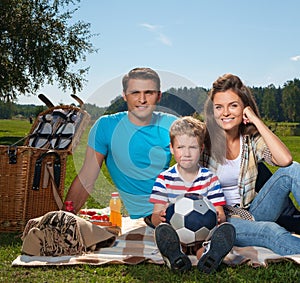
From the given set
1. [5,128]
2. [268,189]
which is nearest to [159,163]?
[268,189]

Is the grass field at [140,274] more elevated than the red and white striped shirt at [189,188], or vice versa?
the red and white striped shirt at [189,188]

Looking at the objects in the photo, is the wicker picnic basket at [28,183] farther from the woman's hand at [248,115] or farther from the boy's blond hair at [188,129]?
the woman's hand at [248,115]

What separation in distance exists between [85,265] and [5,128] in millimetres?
26628

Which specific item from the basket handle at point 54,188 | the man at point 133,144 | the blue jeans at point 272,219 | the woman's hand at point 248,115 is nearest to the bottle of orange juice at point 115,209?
the man at point 133,144

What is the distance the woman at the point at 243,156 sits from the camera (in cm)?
367

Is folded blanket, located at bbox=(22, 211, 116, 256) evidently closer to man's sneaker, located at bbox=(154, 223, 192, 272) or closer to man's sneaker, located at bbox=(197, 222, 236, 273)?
man's sneaker, located at bbox=(154, 223, 192, 272)

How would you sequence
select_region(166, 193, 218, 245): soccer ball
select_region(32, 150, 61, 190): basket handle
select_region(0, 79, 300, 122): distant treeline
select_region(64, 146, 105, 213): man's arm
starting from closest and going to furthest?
select_region(166, 193, 218, 245): soccer ball
select_region(0, 79, 300, 122): distant treeline
select_region(64, 146, 105, 213): man's arm
select_region(32, 150, 61, 190): basket handle

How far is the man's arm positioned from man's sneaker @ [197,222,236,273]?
1.43 meters

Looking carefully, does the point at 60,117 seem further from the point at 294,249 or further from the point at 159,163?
the point at 294,249

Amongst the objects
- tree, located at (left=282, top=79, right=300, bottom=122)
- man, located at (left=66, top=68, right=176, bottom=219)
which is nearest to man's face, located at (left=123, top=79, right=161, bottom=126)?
man, located at (left=66, top=68, right=176, bottom=219)

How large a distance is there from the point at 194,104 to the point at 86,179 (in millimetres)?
1047

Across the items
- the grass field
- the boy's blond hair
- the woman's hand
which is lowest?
the grass field

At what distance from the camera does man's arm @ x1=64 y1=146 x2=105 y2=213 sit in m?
4.19

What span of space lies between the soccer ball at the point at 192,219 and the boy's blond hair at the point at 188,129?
49cm
